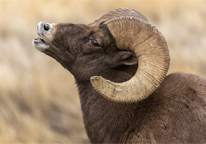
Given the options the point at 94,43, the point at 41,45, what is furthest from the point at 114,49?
the point at 41,45

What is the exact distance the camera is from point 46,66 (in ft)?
32.9

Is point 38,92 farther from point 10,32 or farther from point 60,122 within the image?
point 10,32

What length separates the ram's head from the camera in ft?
14.6

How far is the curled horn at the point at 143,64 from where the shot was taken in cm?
440

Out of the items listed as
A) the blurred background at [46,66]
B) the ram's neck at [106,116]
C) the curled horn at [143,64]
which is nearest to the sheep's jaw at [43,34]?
the ram's neck at [106,116]

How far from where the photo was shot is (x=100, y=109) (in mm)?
5031

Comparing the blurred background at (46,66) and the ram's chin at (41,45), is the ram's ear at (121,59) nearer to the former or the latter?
the ram's chin at (41,45)

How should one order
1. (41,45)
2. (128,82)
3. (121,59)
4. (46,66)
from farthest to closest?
(46,66) → (41,45) → (121,59) → (128,82)

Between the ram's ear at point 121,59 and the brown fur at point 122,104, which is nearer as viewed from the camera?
the brown fur at point 122,104

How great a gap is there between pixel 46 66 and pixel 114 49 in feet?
17.4

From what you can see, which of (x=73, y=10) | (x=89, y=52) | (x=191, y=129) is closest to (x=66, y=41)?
(x=89, y=52)

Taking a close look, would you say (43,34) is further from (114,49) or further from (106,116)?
(106,116)

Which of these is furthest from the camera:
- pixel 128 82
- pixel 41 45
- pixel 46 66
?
pixel 46 66

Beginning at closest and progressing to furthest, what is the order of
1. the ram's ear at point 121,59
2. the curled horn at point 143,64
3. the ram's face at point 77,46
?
the curled horn at point 143,64 < the ram's ear at point 121,59 < the ram's face at point 77,46
